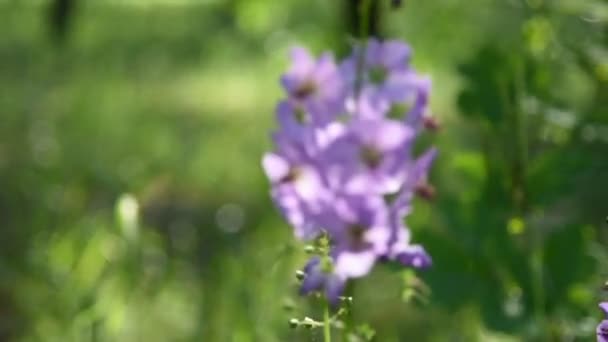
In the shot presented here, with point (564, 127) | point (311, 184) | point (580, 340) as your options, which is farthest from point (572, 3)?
point (311, 184)

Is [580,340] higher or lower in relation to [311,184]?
higher

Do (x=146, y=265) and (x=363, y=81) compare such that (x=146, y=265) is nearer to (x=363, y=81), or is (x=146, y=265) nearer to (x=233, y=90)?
(x=363, y=81)

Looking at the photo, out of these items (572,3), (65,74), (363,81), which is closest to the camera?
(363,81)

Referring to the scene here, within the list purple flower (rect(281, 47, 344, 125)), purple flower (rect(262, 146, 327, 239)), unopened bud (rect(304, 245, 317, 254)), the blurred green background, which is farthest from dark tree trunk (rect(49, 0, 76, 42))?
unopened bud (rect(304, 245, 317, 254))

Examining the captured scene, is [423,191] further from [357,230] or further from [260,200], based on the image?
[260,200]

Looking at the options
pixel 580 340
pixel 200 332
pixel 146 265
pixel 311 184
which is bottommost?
pixel 311 184
